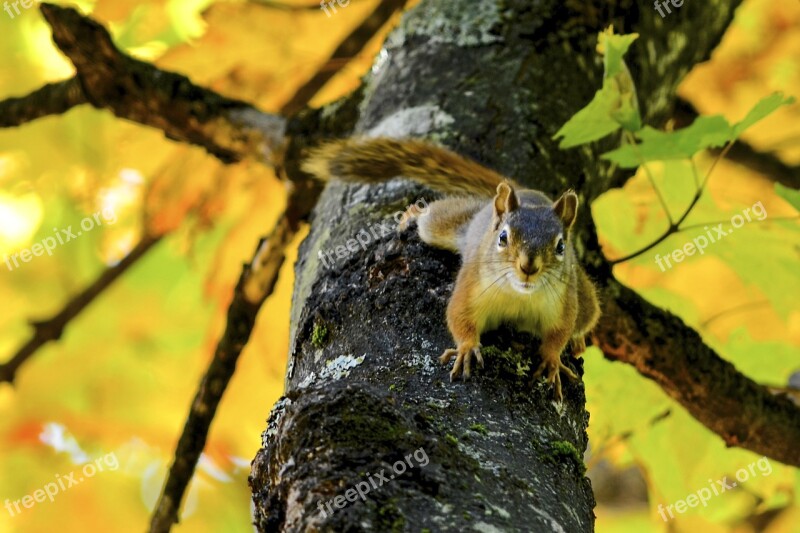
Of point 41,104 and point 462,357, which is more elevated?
point 41,104

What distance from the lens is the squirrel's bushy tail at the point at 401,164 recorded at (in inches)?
90.4

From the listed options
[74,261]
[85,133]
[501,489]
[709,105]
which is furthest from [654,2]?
[74,261]

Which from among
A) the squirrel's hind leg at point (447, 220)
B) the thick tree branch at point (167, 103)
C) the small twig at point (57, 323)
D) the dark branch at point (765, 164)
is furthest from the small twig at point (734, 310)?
the small twig at point (57, 323)

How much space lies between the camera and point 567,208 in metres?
2.19

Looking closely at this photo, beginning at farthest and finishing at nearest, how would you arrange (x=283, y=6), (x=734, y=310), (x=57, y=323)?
1. (x=283, y=6)
2. (x=57, y=323)
3. (x=734, y=310)

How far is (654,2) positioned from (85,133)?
2291 mm

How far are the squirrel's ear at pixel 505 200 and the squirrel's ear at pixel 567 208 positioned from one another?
10cm

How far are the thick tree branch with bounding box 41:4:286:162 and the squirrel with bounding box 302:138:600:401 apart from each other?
1.78ft
